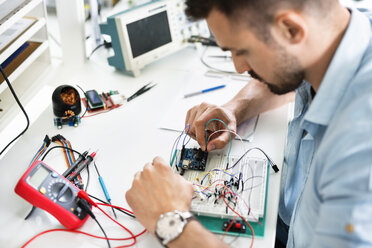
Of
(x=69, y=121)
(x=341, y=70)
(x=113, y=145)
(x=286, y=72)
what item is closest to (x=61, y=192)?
(x=113, y=145)

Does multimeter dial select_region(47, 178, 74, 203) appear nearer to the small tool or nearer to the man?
the man

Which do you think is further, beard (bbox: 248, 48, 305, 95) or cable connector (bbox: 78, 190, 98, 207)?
cable connector (bbox: 78, 190, 98, 207)

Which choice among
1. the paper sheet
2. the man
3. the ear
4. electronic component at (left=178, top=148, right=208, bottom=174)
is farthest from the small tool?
the ear

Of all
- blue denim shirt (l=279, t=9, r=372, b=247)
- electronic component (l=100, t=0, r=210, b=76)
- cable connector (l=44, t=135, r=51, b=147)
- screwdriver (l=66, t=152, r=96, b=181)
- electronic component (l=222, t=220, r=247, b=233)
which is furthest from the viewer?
electronic component (l=100, t=0, r=210, b=76)

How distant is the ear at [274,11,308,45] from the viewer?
81cm

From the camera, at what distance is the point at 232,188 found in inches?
40.1

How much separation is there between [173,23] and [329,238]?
1.16 m

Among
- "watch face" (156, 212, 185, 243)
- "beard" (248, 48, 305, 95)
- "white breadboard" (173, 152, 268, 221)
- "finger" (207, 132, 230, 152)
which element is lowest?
"white breadboard" (173, 152, 268, 221)

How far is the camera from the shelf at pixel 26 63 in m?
1.23

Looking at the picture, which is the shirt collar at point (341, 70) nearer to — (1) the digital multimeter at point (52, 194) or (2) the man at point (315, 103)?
(2) the man at point (315, 103)

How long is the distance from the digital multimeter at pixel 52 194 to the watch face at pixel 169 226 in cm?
21

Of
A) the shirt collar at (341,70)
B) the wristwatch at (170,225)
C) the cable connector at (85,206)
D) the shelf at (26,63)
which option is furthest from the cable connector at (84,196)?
the shirt collar at (341,70)

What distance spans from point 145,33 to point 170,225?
0.93 metres

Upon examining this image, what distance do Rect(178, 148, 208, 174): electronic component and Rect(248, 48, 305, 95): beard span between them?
0.96ft
